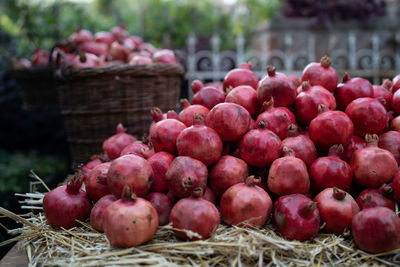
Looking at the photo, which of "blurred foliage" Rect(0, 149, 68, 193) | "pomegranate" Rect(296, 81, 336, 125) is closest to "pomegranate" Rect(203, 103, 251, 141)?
"pomegranate" Rect(296, 81, 336, 125)

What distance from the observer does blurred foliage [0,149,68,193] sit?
2.75 meters

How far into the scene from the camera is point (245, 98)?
1396 millimetres

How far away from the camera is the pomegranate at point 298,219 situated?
1.05 metres

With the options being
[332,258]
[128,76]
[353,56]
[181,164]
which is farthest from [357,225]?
[353,56]

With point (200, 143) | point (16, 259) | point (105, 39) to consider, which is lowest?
point (16, 259)

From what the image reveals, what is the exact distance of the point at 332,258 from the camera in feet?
3.33

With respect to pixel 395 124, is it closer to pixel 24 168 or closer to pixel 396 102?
pixel 396 102

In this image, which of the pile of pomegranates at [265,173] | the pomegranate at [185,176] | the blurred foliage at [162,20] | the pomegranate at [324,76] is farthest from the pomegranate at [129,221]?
the blurred foliage at [162,20]

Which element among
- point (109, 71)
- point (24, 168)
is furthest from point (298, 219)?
point (24, 168)

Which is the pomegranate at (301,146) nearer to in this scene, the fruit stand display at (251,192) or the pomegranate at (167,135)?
the fruit stand display at (251,192)

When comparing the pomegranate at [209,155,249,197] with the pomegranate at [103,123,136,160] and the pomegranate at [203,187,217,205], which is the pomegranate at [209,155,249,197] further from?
Answer: the pomegranate at [103,123,136,160]

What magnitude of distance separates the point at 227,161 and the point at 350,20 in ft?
17.0

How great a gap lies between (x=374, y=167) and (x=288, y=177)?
1.01 feet

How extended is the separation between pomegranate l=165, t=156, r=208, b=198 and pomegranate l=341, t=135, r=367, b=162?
1.82 feet
